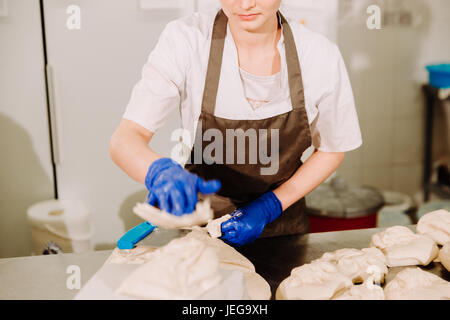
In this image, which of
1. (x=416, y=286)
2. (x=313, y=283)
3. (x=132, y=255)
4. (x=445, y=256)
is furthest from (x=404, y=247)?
(x=132, y=255)

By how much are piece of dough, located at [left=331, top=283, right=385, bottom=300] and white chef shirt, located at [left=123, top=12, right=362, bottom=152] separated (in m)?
0.62

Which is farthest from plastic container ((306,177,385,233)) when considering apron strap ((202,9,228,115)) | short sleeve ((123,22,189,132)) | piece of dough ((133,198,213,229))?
piece of dough ((133,198,213,229))

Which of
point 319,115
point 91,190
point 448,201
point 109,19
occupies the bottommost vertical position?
point 448,201

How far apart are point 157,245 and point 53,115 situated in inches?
47.8

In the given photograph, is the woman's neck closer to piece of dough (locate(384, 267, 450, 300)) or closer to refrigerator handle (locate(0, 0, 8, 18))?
piece of dough (locate(384, 267, 450, 300))

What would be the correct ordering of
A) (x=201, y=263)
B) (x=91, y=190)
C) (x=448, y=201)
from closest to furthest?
(x=201, y=263)
(x=91, y=190)
(x=448, y=201)

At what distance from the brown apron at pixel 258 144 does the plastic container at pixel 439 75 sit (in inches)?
57.1

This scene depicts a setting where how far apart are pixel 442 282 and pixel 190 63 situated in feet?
3.42

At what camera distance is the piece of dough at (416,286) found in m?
1.20

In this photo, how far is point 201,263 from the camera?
1096mm

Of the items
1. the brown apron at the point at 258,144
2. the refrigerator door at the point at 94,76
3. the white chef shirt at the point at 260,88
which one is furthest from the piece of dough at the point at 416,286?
the refrigerator door at the point at 94,76

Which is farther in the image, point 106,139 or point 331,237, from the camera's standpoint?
point 106,139

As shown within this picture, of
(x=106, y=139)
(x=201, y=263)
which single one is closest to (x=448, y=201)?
(x=106, y=139)

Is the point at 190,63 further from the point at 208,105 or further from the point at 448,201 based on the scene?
the point at 448,201
